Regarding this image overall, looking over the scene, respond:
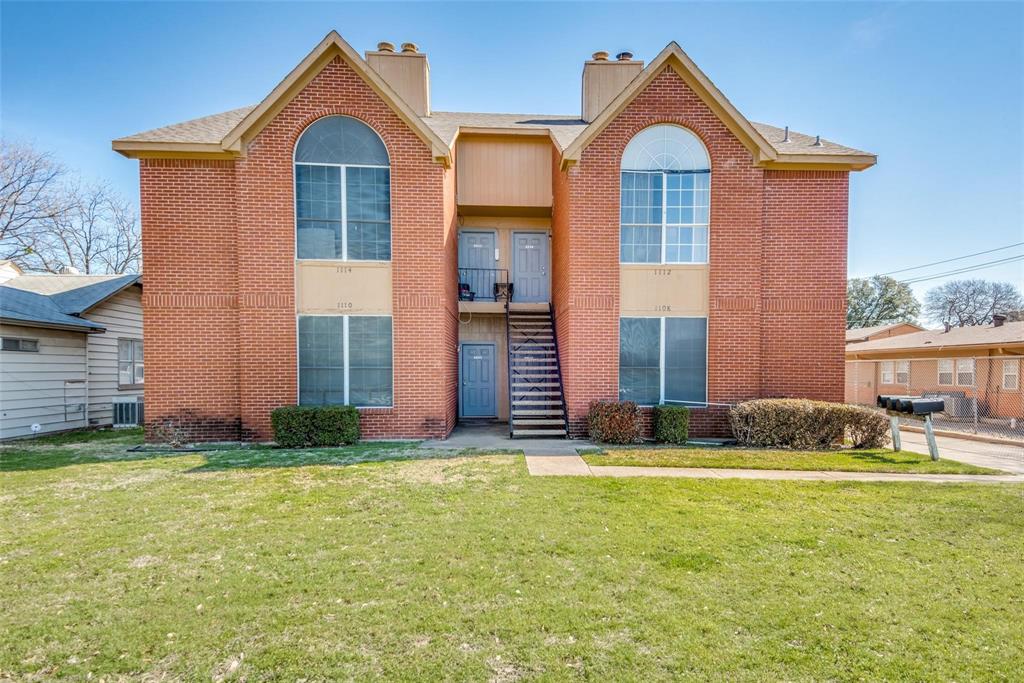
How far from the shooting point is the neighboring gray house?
11.0m

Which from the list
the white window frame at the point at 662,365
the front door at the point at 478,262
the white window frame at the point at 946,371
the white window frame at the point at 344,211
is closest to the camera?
the white window frame at the point at 344,211

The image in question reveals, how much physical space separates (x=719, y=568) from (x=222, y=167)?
1168 cm

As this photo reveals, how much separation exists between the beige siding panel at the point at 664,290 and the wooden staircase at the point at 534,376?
2.48 m

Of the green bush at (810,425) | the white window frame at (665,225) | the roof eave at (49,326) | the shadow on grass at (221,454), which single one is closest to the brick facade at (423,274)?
the white window frame at (665,225)

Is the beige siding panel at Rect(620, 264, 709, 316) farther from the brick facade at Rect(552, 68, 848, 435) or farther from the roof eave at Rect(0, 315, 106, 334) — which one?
the roof eave at Rect(0, 315, 106, 334)

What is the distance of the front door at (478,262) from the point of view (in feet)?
45.0

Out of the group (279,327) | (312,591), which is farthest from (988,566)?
(279,327)

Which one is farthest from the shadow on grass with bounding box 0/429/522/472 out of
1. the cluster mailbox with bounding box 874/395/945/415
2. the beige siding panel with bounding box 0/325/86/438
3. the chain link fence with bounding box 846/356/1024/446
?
the chain link fence with bounding box 846/356/1024/446

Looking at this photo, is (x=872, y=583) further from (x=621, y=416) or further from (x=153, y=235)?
(x=153, y=235)

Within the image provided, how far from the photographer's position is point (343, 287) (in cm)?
1018

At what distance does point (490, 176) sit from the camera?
12.9m

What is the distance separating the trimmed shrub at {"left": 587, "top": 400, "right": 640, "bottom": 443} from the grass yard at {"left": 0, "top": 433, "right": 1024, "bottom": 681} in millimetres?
3206

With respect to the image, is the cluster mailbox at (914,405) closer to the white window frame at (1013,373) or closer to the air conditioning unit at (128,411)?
the white window frame at (1013,373)

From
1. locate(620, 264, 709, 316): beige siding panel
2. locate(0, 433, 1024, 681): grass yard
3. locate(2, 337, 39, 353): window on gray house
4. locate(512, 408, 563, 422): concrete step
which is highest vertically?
locate(620, 264, 709, 316): beige siding panel
